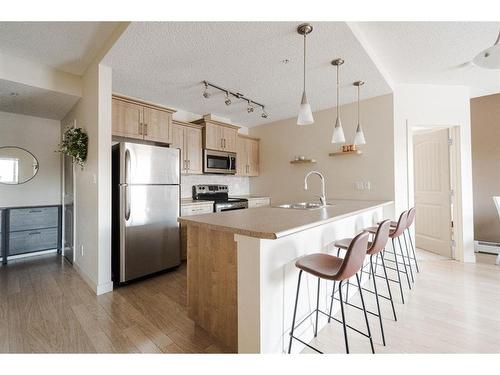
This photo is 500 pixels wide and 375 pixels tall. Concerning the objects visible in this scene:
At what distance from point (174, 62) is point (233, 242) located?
2.00 m

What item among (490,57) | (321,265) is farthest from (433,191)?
(321,265)

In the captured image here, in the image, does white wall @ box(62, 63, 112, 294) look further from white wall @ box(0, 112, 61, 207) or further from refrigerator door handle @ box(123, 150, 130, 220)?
white wall @ box(0, 112, 61, 207)

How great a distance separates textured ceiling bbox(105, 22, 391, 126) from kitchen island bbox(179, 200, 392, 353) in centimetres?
151

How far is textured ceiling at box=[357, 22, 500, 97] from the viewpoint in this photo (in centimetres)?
211

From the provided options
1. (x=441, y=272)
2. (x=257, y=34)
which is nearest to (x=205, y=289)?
(x=257, y=34)

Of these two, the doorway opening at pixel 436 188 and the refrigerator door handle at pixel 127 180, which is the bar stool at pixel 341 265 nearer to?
the refrigerator door handle at pixel 127 180

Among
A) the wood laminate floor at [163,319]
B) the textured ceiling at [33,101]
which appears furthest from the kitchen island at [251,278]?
the textured ceiling at [33,101]

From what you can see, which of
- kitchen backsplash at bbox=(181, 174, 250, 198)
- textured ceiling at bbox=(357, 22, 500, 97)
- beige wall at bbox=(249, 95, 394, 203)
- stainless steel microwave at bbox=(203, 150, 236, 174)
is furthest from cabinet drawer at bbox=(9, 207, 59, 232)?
textured ceiling at bbox=(357, 22, 500, 97)

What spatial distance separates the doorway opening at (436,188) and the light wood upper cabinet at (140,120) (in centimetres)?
375

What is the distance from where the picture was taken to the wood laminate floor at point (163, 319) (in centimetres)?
164

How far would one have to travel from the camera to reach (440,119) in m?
3.40

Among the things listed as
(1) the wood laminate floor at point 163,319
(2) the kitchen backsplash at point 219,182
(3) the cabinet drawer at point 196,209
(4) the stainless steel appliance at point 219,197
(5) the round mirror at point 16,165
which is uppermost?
(5) the round mirror at point 16,165

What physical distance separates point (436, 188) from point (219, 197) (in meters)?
3.52

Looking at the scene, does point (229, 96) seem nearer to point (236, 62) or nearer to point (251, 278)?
point (236, 62)
